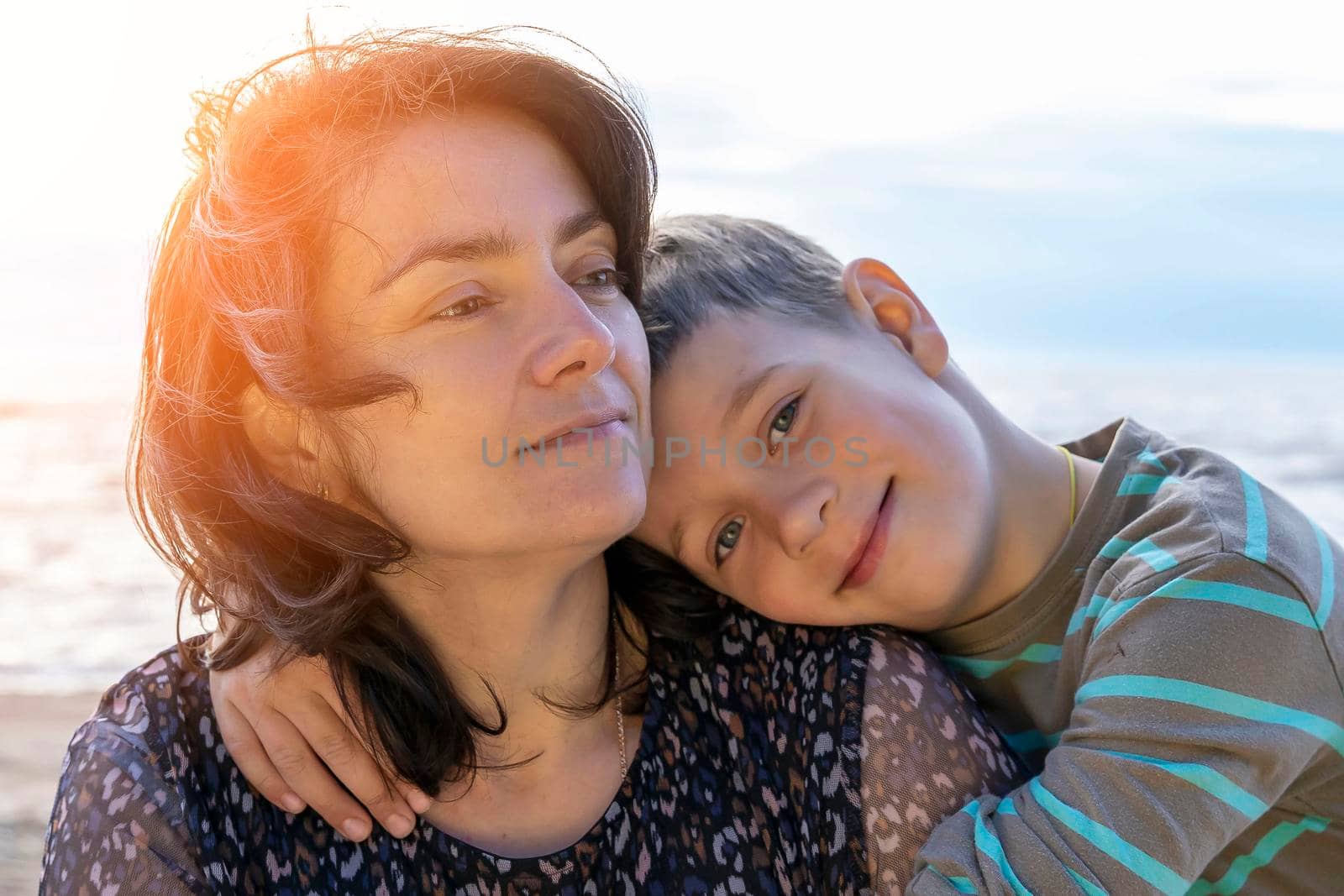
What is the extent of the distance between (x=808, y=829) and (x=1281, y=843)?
2.64ft

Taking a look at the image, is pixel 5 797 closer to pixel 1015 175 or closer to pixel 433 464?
pixel 433 464

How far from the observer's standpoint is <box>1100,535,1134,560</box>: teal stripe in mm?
1953

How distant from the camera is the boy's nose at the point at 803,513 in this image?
1.99 meters

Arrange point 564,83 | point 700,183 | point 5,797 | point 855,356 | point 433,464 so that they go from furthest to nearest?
point 700,183 → point 5,797 → point 855,356 → point 564,83 → point 433,464

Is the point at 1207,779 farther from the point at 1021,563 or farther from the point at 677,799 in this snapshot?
the point at 677,799

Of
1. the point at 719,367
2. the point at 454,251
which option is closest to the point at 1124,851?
the point at 719,367

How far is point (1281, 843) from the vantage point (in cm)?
185

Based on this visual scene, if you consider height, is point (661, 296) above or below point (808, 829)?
above

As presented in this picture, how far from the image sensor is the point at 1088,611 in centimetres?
191

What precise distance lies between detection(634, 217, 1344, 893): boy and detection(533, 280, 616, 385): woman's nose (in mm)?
428

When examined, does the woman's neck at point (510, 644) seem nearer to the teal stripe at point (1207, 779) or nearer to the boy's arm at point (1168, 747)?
the boy's arm at point (1168, 747)

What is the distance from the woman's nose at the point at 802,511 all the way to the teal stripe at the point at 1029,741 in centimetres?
51

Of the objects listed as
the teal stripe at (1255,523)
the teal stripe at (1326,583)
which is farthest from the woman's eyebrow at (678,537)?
the teal stripe at (1326,583)

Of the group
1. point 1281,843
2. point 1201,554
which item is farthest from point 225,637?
point 1281,843
